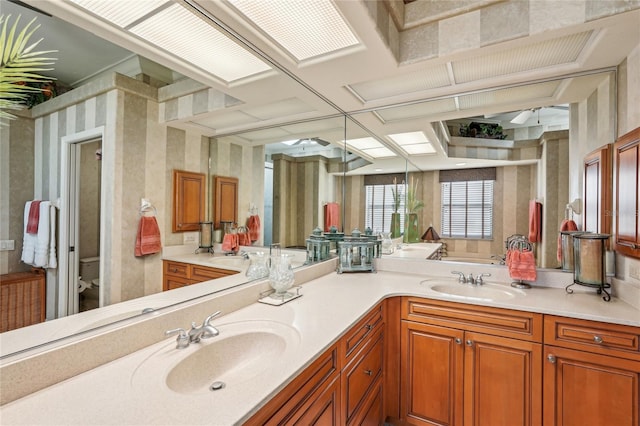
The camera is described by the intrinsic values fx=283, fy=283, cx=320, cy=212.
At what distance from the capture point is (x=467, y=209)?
2307 mm

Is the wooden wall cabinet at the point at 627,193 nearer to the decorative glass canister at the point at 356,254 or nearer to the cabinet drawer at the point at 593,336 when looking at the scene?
the cabinet drawer at the point at 593,336

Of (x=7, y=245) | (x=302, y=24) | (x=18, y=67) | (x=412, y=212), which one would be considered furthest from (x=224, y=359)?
(x=412, y=212)

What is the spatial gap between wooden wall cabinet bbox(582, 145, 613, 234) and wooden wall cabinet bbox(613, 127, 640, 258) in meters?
0.06

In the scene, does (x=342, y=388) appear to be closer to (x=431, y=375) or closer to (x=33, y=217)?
(x=431, y=375)

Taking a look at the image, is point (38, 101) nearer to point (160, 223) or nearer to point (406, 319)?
point (160, 223)

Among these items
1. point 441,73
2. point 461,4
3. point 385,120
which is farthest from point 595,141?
point 385,120

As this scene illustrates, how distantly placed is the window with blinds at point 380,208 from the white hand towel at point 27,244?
2.27 meters

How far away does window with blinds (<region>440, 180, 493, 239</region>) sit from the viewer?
2211mm

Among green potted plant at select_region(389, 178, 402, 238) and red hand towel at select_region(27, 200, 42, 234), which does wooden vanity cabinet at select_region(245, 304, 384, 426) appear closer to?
red hand towel at select_region(27, 200, 42, 234)

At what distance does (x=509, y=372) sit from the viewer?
62.0 inches

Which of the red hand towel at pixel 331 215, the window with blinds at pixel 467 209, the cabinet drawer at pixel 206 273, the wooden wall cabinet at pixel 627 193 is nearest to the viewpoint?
the cabinet drawer at pixel 206 273

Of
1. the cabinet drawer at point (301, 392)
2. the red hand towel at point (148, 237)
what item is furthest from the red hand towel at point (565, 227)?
the red hand towel at point (148, 237)

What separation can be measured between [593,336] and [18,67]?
2442 mm

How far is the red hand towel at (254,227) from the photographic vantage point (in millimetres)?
1567
